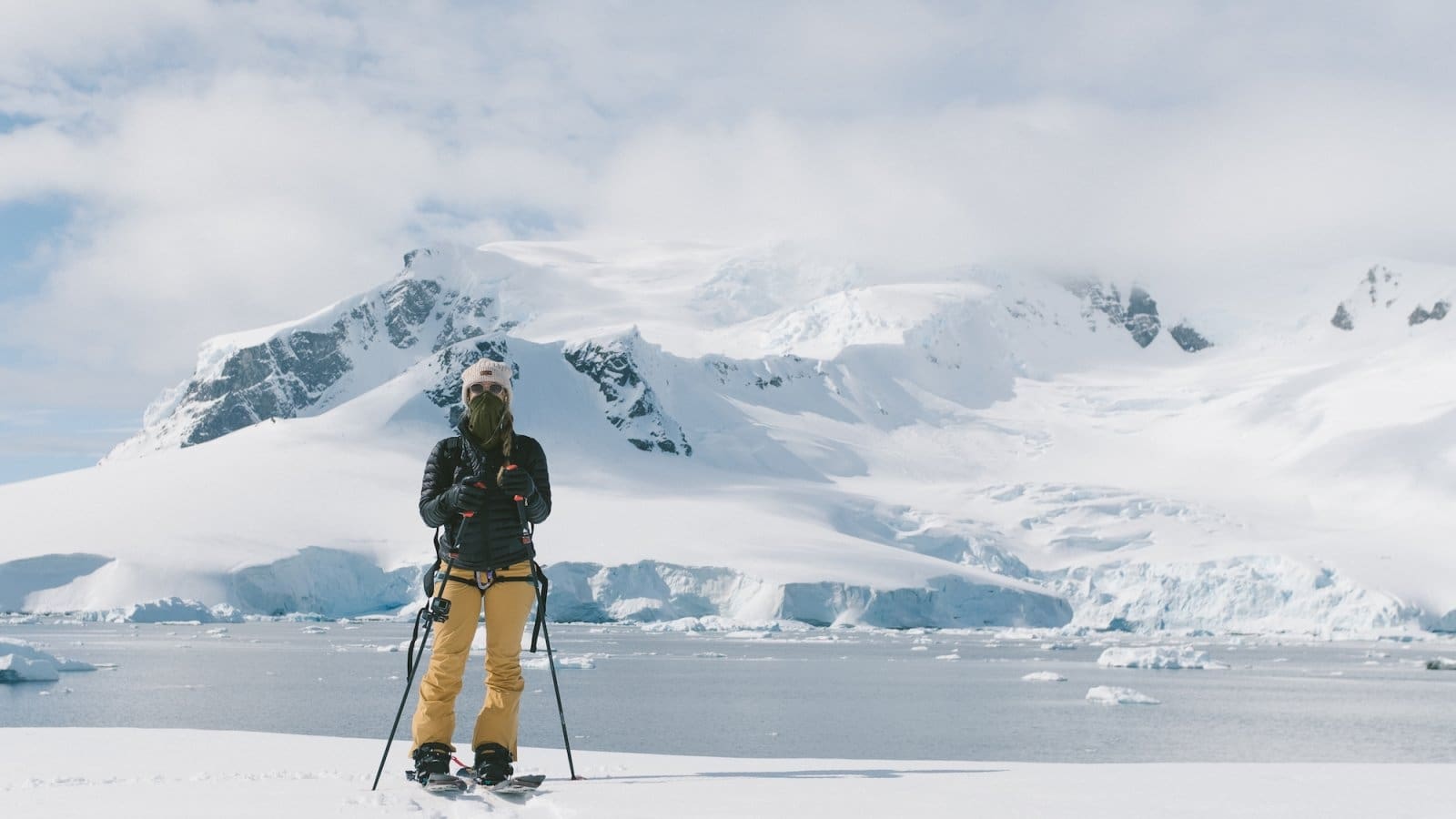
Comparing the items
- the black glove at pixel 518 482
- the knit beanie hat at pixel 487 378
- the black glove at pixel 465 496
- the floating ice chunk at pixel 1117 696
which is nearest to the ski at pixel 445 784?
the black glove at pixel 465 496

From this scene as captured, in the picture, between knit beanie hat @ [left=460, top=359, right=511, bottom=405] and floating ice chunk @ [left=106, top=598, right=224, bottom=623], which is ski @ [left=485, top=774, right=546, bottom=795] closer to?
knit beanie hat @ [left=460, top=359, right=511, bottom=405]

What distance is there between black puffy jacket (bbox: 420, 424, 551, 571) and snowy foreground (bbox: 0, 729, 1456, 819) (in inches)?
48.4

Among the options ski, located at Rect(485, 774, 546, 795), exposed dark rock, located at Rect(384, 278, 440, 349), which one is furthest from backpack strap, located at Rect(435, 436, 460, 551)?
exposed dark rock, located at Rect(384, 278, 440, 349)

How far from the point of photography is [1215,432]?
491ft

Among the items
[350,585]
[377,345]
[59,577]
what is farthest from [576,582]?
[377,345]

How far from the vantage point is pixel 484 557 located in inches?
275

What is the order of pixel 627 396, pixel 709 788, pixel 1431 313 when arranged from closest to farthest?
1. pixel 709 788
2. pixel 627 396
3. pixel 1431 313

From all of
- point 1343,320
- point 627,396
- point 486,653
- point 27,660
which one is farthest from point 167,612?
point 1343,320

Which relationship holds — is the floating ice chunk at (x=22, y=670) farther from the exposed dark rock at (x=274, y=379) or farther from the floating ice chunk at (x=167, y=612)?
the exposed dark rock at (x=274, y=379)

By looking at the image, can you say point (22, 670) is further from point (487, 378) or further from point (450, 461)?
point (487, 378)

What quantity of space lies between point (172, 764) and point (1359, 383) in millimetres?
157771

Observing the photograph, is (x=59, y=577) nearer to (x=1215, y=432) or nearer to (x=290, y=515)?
(x=290, y=515)

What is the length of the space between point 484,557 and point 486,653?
0.50 m

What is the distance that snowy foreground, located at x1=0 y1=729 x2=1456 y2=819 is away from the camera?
5.98 meters
